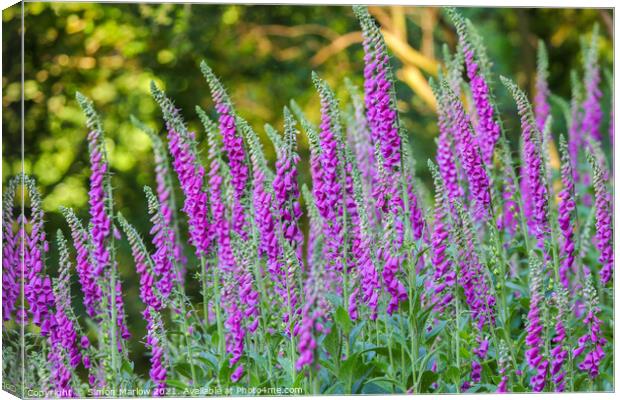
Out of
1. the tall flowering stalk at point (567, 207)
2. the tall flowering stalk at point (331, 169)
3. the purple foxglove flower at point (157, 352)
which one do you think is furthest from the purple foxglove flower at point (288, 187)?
the tall flowering stalk at point (567, 207)

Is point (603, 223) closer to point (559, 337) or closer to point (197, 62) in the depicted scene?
→ point (559, 337)

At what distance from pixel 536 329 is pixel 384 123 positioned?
5.94 feet

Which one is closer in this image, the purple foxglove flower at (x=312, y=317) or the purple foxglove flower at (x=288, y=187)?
the purple foxglove flower at (x=312, y=317)

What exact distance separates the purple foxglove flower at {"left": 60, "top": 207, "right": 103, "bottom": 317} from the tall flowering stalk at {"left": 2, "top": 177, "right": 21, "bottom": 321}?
1.45ft

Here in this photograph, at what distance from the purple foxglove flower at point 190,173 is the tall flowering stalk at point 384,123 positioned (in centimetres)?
128

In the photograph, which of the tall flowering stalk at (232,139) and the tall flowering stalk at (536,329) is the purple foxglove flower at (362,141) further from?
the tall flowering stalk at (536,329)

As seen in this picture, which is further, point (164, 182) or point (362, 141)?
point (362, 141)

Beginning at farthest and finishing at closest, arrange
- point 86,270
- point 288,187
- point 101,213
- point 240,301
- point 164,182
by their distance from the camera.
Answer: point 164,182, point 86,270, point 240,301, point 101,213, point 288,187

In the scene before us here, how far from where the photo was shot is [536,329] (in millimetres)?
7520

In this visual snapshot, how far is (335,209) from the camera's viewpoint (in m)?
7.53

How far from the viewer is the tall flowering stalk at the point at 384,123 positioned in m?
7.43

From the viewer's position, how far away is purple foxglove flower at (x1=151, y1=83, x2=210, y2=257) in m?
7.61

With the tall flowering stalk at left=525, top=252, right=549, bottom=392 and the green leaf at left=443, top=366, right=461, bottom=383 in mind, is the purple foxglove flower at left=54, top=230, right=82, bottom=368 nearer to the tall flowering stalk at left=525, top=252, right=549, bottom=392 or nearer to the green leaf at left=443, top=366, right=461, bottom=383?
the green leaf at left=443, top=366, right=461, bottom=383

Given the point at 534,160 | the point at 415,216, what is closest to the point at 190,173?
the point at 415,216
